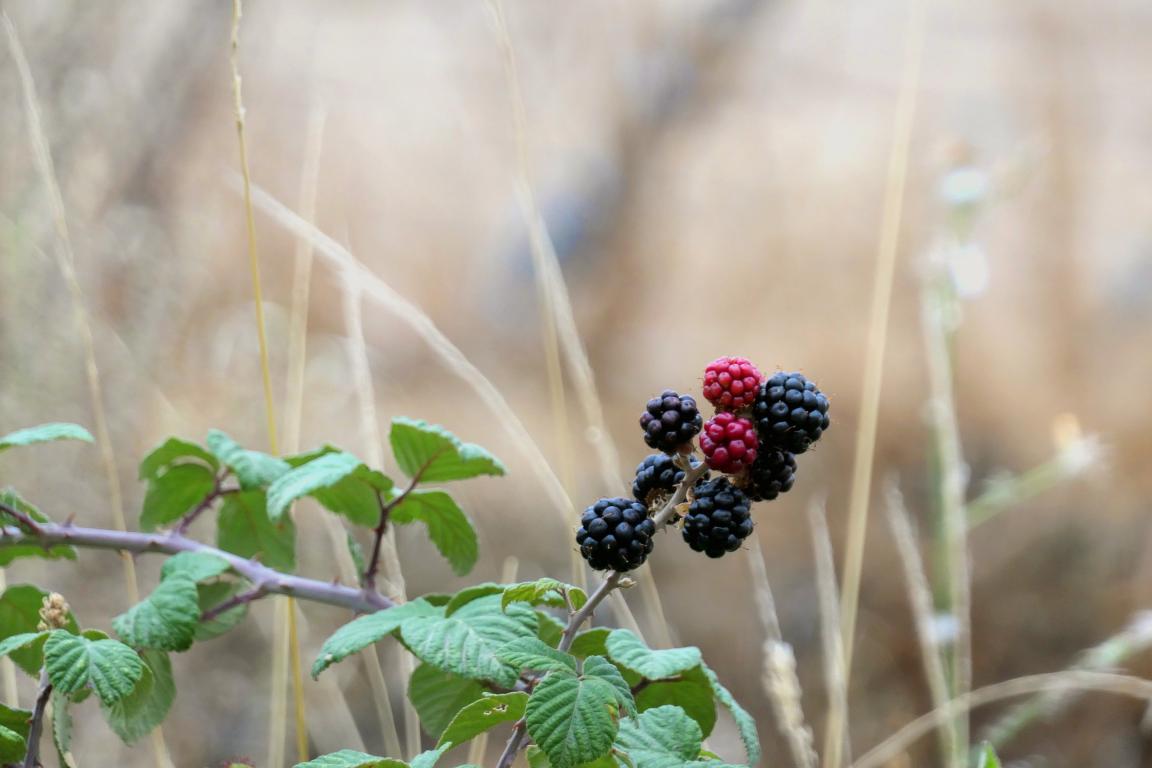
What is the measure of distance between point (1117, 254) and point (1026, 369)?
301mm

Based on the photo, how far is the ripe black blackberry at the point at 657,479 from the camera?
48 centimetres

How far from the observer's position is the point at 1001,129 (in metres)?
2.15

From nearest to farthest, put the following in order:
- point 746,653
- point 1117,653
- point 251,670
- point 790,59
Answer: point 1117,653 < point 251,670 < point 746,653 < point 790,59

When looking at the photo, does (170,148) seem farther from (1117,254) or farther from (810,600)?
(1117,254)

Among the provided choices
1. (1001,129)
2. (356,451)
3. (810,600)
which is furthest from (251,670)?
(1001,129)

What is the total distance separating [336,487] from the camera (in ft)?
2.15

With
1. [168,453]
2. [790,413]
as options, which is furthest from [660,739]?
[168,453]

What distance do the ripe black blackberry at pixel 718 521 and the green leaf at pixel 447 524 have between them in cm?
22

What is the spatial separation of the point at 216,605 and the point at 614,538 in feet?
1.08

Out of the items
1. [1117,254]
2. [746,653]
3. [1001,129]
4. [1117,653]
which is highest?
[1001,129]

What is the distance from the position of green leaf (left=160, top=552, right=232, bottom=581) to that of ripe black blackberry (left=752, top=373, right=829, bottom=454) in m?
0.30

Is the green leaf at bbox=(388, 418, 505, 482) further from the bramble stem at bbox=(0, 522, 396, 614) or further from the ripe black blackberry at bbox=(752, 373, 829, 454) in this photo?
the ripe black blackberry at bbox=(752, 373, 829, 454)

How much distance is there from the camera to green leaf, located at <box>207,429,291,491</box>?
24.5 inches

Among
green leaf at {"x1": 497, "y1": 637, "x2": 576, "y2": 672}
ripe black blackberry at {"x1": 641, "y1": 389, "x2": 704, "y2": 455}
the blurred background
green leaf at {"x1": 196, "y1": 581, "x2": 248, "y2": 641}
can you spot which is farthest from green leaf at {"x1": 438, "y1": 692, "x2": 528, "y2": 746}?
the blurred background
